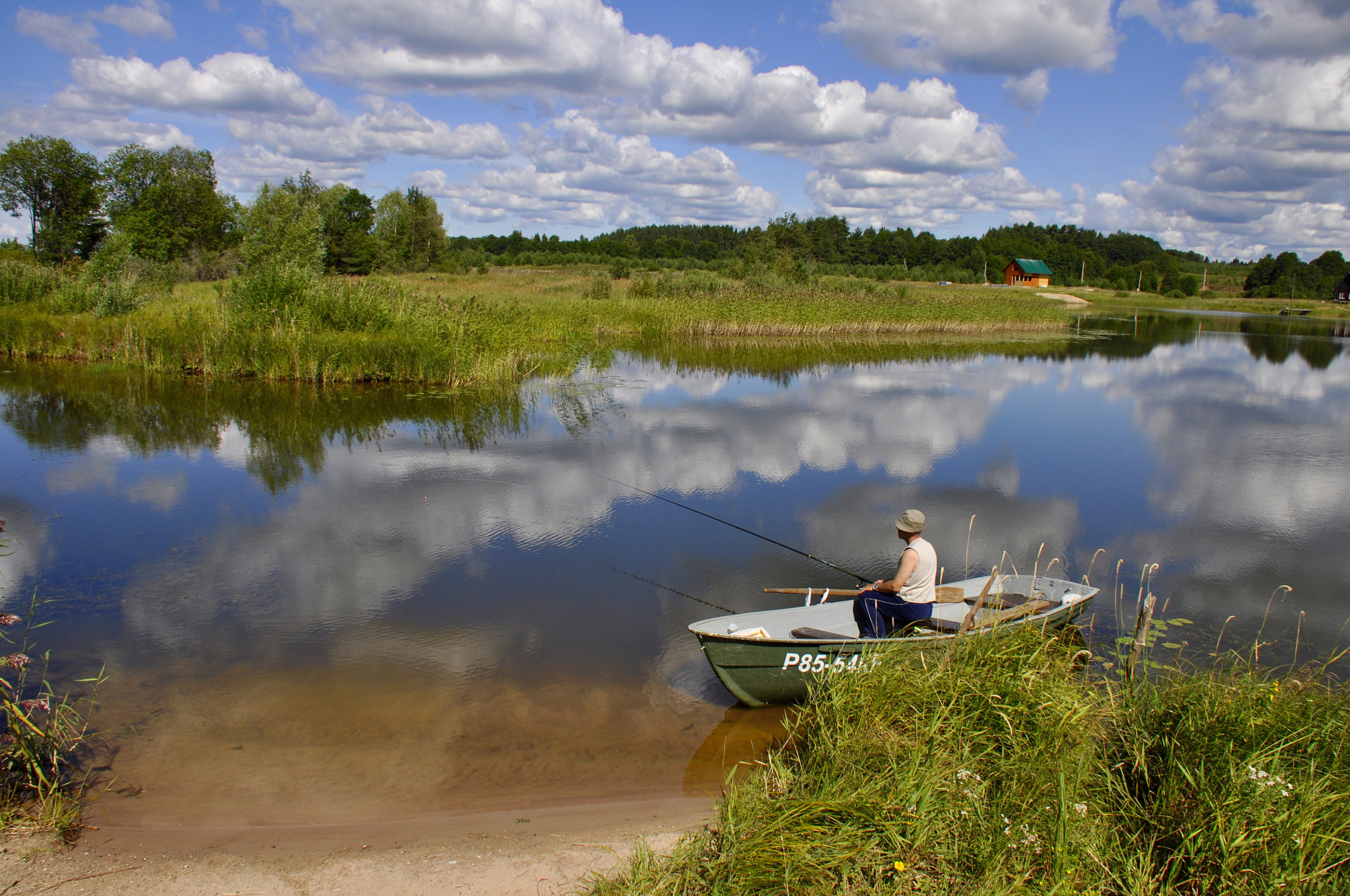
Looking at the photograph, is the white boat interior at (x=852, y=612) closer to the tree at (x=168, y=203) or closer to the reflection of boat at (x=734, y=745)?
the reflection of boat at (x=734, y=745)

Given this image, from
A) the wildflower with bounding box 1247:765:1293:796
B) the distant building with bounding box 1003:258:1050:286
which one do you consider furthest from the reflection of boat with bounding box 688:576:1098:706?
the distant building with bounding box 1003:258:1050:286

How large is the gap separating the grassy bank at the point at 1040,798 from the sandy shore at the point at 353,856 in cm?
39

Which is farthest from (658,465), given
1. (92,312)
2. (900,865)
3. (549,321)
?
(92,312)

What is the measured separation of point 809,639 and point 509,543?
15.0 ft

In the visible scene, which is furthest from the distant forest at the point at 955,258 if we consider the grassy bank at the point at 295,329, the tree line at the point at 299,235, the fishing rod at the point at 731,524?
the fishing rod at the point at 731,524

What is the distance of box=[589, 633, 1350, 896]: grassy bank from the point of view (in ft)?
11.0

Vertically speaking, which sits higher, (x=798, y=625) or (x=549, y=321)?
(x=549, y=321)

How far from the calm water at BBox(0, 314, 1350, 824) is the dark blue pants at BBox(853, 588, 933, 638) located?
101cm

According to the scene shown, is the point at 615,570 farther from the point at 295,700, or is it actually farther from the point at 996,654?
the point at 996,654

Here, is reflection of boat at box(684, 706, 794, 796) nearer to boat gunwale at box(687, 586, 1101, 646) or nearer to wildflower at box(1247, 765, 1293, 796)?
boat gunwale at box(687, 586, 1101, 646)

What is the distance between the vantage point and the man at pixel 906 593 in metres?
5.55

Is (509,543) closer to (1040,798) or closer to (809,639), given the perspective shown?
(809,639)

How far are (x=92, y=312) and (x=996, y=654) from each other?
24931 millimetres

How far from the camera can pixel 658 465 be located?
40.0 ft
